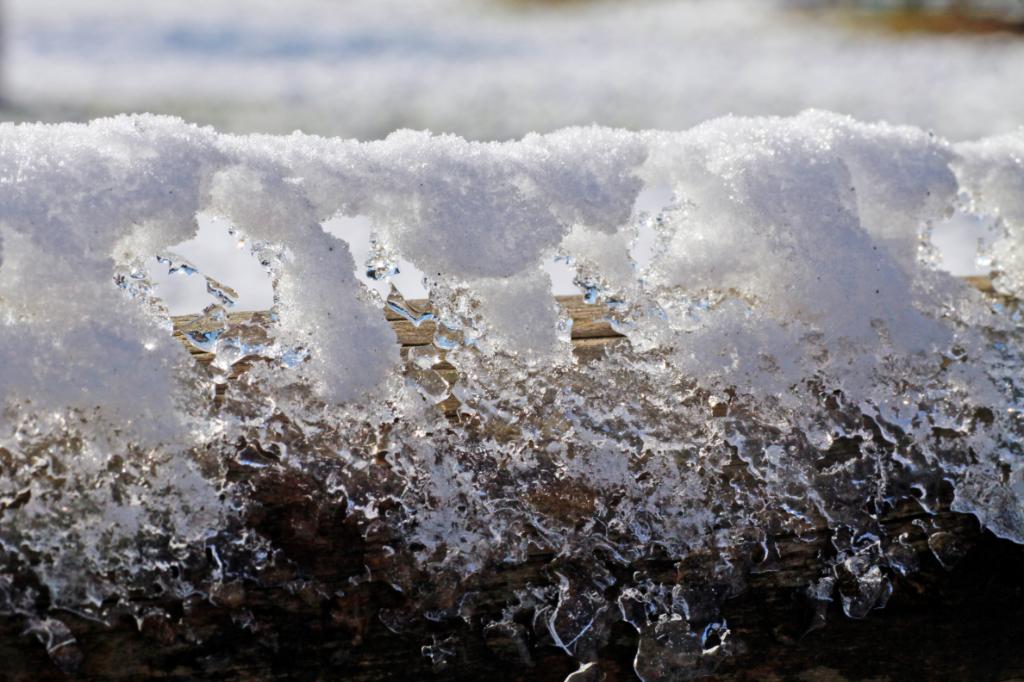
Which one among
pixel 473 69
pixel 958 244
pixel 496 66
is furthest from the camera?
pixel 496 66

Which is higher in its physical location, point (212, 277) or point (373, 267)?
point (373, 267)

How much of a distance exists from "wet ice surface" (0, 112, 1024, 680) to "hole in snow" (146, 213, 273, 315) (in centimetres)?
145

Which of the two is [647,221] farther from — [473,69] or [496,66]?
[496,66]

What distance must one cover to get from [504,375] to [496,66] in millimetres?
7471

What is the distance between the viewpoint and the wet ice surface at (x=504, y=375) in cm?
105

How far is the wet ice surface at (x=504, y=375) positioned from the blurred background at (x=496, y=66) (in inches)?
96.5

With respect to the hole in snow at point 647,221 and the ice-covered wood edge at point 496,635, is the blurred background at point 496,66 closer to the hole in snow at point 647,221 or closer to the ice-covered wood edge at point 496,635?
the hole in snow at point 647,221

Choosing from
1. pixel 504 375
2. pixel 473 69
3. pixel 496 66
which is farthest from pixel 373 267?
pixel 496 66

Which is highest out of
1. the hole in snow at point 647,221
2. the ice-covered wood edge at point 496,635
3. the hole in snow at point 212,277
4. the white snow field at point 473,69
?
the white snow field at point 473,69

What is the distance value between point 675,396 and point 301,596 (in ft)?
1.74

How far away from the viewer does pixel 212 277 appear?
2867mm

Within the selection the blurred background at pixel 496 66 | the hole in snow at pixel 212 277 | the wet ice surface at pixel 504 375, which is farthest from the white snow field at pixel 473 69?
the wet ice surface at pixel 504 375

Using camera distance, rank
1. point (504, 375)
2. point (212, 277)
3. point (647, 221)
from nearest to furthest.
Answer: point (504, 375) < point (647, 221) < point (212, 277)

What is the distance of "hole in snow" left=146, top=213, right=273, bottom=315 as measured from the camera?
118 inches
